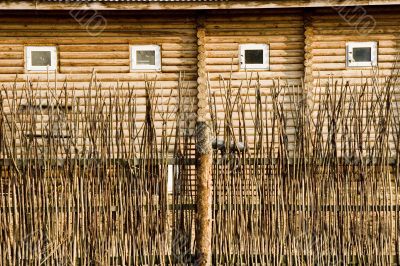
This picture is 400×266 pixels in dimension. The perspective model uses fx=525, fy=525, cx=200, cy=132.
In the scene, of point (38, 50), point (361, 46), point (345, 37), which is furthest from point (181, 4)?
point (361, 46)

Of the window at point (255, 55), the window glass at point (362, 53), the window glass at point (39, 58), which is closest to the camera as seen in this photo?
the window glass at point (39, 58)

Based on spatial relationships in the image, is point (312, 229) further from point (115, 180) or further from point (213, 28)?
point (213, 28)

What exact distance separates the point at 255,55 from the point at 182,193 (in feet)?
23.7

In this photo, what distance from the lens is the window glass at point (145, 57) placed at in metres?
12.2

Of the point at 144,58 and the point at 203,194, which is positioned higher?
the point at 144,58

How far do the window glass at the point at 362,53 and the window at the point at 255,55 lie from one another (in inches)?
82.3

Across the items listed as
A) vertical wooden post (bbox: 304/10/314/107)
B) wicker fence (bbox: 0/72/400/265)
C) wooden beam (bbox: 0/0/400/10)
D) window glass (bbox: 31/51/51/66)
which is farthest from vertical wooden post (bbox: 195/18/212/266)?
window glass (bbox: 31/51/51/66)

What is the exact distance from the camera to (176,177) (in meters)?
5.72

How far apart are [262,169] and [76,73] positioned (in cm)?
761

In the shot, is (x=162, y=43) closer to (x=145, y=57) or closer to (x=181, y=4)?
(x=145, y=57)

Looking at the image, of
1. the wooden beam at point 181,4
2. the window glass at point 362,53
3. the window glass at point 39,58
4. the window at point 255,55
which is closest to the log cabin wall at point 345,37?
the window glass at point 362,53

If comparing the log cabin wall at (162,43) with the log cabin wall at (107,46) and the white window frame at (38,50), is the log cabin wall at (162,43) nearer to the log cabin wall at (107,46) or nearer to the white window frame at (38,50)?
the log cabin wall at (107,46)

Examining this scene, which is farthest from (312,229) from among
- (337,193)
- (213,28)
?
(213,28)

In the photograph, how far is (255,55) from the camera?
12297mm
